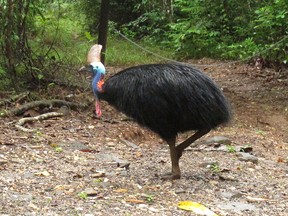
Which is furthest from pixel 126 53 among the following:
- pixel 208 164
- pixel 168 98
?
pixel 168 98

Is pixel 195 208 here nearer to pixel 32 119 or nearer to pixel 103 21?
pixel 32 119

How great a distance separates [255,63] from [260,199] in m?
8.03

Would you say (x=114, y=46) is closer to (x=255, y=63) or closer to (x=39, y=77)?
(x=255, y=63)

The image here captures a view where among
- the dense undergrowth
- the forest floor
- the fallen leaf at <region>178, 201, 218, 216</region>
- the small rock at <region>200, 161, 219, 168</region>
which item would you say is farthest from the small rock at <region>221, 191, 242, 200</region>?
the dense undergrowth

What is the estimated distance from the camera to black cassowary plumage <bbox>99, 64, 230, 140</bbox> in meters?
4.16

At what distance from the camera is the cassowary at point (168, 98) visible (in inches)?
164

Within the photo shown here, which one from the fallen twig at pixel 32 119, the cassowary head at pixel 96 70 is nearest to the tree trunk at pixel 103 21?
the fallen twig at pixel 32 119

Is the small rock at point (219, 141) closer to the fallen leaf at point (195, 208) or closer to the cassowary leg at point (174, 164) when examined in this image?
the cassowary leg at point (174, 164)

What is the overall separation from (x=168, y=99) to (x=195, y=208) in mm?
879

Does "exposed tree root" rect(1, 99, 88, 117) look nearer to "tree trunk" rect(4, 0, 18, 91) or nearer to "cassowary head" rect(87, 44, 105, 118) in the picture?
"tree trunk" rect(4, 0, 18, 91)

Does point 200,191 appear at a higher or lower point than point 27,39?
lower

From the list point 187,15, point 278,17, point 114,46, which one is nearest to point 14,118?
point 278,17

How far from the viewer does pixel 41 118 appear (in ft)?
21.4

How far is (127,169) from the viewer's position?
4.86 m
